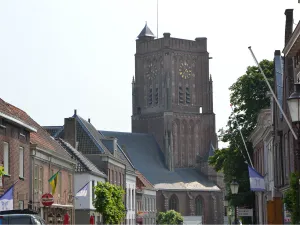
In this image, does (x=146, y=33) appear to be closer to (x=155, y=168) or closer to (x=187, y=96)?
(x=187, y=96)

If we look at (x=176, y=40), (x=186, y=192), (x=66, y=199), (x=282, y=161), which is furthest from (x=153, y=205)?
(x=282, y=161)

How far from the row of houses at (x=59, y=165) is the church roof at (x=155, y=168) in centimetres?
5728

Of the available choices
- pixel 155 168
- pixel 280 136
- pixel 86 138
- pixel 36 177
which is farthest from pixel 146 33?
pixel 280 136

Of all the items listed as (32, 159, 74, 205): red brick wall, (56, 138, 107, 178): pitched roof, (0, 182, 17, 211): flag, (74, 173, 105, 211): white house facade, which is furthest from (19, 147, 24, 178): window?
(56, 138, 107, 178): pitched roof

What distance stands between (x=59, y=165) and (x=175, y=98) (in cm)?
10718

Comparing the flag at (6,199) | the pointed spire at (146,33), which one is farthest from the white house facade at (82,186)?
the pointed spire at (146,33)

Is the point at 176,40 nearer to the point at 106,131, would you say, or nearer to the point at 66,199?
the point at 106,131

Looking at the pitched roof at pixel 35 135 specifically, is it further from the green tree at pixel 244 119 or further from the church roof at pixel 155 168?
the church roof at pixel 155 168

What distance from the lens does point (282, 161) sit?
4491 centimetres

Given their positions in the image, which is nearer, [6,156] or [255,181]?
[6,156]

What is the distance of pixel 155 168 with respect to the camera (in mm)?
157000

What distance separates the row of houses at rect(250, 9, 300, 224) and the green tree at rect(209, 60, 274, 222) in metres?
3.15

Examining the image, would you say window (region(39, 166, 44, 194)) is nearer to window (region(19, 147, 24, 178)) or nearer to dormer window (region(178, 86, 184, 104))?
window (region(19, 147, 24, 178))

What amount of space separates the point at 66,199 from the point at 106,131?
10076cm
